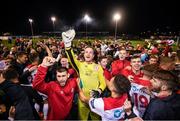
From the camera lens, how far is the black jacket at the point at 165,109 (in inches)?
137

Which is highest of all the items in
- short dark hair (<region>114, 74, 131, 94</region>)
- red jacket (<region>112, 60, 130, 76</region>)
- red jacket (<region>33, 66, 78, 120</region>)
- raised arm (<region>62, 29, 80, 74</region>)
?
raised arm (<region>62, 29, 80, 74</region>)

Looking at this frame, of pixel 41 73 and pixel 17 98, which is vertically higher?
pixel 41 73

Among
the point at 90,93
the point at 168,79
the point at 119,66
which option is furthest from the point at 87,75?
the point at 168,79

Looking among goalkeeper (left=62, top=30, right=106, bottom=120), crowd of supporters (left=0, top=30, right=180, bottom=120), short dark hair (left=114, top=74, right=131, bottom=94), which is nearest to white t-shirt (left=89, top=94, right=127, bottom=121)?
crowd of supporters (left=0, top=30, right=180, bottom=120)

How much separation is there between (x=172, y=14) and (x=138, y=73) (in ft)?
323

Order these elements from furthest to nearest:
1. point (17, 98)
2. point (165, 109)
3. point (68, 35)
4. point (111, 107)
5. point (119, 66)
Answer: point (119, 66) < point (68, 35) < point (17, 98) < point (111, 107) < point (165, 109)

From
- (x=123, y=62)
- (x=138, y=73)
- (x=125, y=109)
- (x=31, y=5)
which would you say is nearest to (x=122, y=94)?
(x=125, y=109)

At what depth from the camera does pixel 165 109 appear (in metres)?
3.48

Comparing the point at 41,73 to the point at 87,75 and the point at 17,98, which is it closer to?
the point at 17,98

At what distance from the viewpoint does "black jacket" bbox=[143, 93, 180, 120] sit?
3479mm

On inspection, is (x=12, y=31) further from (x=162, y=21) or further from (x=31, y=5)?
(x=162, y=21)

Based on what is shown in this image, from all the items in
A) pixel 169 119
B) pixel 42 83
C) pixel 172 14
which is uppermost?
pixel 172 14

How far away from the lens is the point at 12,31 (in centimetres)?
7688

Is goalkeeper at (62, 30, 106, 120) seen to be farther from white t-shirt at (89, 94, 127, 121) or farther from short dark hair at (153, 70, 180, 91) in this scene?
short dark hair at (153, 70, 180, 91)
